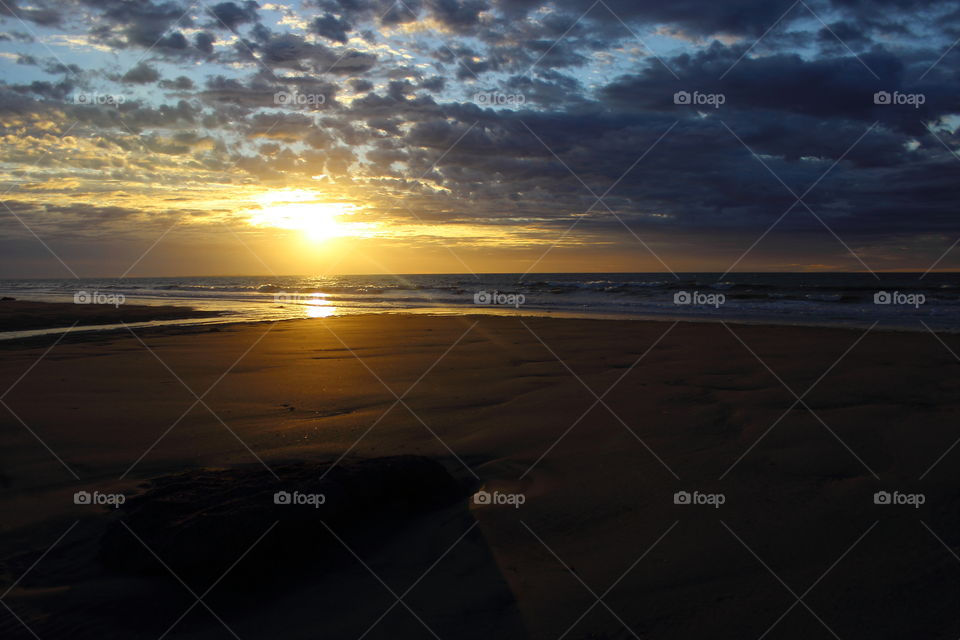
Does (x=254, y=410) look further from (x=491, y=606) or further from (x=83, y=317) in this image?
(x=83, y=317)

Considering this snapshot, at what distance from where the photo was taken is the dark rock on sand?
3.38 metres

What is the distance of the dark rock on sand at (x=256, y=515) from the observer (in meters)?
3.38

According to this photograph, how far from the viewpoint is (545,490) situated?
471 cm

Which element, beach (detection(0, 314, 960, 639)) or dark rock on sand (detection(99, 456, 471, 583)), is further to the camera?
dark rock on sand (detection(99, 456, 471, 583))

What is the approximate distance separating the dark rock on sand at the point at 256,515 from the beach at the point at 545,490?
68 mm

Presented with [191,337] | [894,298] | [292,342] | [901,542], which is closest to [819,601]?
[901,542]

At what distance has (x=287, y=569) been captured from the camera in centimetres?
353

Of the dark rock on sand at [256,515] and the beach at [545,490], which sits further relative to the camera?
the dark rock on sand at [256,515]

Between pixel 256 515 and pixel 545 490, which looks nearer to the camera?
pixel 256 515

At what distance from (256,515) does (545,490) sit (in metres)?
2.23

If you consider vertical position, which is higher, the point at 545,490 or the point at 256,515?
the point at 545,490

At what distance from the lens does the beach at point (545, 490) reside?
315cm

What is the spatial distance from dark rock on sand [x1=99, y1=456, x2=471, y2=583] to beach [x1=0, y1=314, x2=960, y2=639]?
68 millimetres

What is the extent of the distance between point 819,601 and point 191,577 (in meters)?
3.53
